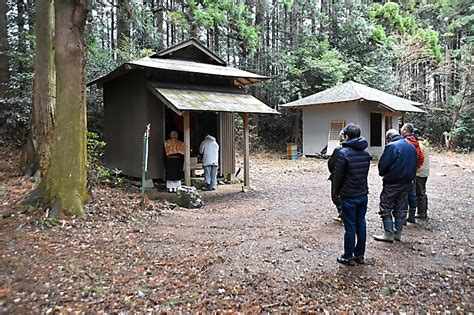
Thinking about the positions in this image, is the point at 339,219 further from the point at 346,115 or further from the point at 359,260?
the point at 346,115

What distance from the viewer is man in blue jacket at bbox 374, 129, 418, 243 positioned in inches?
219

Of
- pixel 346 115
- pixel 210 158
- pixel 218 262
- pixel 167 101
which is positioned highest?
pixel 346 115

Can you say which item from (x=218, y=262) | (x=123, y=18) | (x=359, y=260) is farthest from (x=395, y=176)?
(x=123, y=18)

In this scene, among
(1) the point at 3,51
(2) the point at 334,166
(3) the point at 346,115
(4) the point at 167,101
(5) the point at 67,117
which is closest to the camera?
(2) the point at 334,166

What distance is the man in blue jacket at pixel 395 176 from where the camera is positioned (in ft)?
18.2

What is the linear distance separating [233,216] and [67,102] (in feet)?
12.3

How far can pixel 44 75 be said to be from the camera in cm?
905

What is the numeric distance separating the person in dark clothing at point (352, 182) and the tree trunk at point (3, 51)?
12477mm

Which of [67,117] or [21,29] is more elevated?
[21,29]

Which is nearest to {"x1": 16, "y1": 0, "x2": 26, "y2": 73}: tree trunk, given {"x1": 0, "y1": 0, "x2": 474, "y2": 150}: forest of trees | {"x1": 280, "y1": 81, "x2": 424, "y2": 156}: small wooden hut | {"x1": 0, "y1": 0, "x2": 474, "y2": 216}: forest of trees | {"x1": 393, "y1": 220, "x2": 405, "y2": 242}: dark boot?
{"x1": 0, "y1": 0, "x2": 474, "y2": 216}: forest of trees

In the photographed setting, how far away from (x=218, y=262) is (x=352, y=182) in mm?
1925

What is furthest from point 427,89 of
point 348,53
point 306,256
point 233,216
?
point 306,256

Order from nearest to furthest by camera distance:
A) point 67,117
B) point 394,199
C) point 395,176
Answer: point 395,176, point 394,199, point 67,117

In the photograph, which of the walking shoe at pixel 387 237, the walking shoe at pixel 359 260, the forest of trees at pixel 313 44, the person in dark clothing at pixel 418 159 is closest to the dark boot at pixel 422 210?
the person in dark clothing at pixel 418 159
